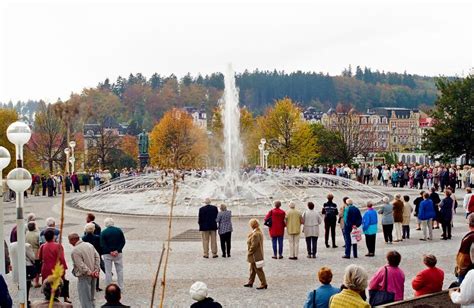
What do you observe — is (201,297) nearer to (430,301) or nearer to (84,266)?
(430,301)

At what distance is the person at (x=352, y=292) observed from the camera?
21.4 ft

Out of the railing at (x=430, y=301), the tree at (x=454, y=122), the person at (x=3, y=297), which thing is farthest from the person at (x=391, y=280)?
the tree at (x=454, y=122)

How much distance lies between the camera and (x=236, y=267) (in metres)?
15.4

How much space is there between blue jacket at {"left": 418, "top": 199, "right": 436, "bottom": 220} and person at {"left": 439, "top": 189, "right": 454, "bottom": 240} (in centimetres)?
36

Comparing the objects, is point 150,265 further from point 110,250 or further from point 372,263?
point 372,263

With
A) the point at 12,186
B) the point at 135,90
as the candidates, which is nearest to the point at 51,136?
the point at 12,186

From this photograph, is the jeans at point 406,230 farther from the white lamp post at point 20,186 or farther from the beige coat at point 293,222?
the white lamp post at point 20,186

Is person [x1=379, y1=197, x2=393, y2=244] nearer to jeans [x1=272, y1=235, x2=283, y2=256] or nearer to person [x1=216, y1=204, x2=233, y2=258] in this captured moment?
jeans [x1=272, y1=235, x2=283, y2=256]

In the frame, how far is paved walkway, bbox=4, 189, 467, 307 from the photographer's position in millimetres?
12258

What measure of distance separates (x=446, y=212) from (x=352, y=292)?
13733 mm

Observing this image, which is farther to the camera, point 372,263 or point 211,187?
point 211,187

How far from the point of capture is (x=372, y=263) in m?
15.6

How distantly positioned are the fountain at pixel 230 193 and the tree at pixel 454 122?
528 inches

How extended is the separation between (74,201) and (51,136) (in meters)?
44.4
